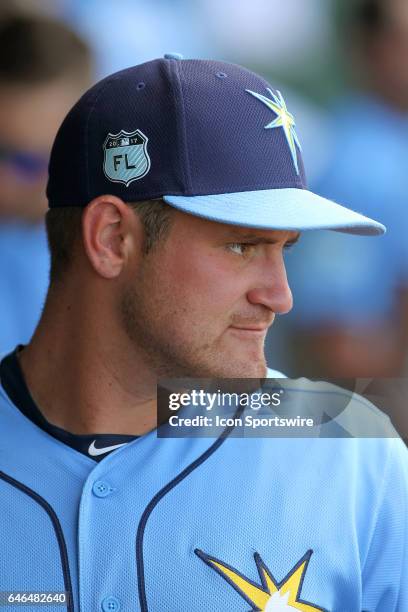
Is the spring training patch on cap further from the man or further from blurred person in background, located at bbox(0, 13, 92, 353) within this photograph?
blurred person in background, located at bbox(0, 13, 92, 353)

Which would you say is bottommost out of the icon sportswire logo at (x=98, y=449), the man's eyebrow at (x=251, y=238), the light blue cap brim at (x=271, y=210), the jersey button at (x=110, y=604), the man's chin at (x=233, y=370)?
the jersey button at (x=110, y=604)

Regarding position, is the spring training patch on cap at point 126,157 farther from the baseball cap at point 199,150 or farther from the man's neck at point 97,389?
the man's neck at point 97,389

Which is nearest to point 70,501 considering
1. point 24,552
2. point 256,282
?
point 24,552

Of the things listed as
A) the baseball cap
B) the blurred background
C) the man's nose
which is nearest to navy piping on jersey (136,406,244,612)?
the man's nose

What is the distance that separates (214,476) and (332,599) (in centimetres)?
19

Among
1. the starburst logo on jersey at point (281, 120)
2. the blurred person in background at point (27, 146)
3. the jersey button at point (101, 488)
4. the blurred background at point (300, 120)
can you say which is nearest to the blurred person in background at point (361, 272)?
the blurred background at point (300, 120)

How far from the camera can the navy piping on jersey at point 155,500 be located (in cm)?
105

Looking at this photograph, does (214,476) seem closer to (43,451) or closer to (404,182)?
(43,451)

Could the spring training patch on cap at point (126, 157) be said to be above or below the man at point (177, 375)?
A: above

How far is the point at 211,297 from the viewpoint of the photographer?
1.12 metres

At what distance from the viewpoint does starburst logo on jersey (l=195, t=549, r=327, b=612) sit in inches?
41.6

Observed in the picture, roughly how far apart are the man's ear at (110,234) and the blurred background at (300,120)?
779 millimetres

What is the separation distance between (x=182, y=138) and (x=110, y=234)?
5.6 inches

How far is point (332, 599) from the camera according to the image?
108 cm
